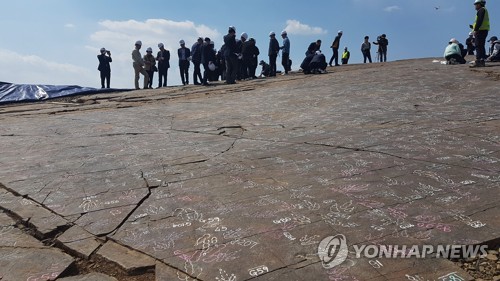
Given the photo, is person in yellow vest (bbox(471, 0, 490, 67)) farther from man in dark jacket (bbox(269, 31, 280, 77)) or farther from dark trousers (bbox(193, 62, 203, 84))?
dark trousers (bbox(193, 62, 203, 84))

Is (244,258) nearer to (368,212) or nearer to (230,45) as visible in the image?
(368,212)

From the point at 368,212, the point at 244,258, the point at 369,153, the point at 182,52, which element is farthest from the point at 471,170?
the point at 182,52

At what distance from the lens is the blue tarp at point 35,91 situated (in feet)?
51.0

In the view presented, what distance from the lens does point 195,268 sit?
116 inches

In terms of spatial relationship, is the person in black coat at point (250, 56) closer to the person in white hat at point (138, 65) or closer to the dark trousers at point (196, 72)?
the dark trousers at point (196, 72)

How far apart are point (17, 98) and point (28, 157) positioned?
10.8 meters

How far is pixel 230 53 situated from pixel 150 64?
191 inches

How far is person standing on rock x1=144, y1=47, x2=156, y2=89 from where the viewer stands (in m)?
18.0

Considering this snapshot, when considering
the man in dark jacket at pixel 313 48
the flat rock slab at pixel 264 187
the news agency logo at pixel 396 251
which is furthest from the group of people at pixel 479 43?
the news agency logo at pixel 396 251

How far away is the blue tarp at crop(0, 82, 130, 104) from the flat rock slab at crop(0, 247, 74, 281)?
13864 mm

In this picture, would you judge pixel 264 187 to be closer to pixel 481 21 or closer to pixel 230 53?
pixel 481 21

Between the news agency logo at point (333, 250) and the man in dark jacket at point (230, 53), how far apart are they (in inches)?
471

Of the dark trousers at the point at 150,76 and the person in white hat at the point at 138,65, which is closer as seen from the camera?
the person in white hat at the point at 138,65

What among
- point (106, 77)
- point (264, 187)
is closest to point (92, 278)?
point (264, 187)
